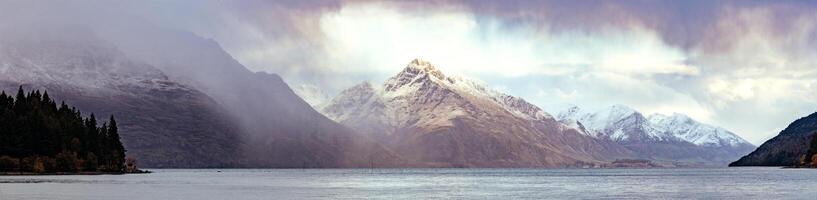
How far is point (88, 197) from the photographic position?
419 ft

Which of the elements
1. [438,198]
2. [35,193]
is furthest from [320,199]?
[35,193]

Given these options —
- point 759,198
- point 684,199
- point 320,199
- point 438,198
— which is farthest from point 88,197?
point 759,198

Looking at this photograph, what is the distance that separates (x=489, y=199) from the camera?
455 feet

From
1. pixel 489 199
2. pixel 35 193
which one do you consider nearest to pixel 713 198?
pixel 489 199

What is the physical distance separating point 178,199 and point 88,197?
1145 centimetres

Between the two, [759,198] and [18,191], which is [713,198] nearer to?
[759,198]

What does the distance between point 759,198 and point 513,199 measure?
3325 cm

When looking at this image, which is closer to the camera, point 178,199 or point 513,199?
point 178,199

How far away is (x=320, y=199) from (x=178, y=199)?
1946 cm

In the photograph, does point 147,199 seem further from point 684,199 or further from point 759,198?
point 759,198

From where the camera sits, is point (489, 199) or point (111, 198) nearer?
point (111, 198)

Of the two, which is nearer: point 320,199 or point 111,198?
point 111,198

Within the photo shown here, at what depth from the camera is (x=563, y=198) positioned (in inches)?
5541

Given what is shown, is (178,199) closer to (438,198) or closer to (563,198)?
(438,198)
